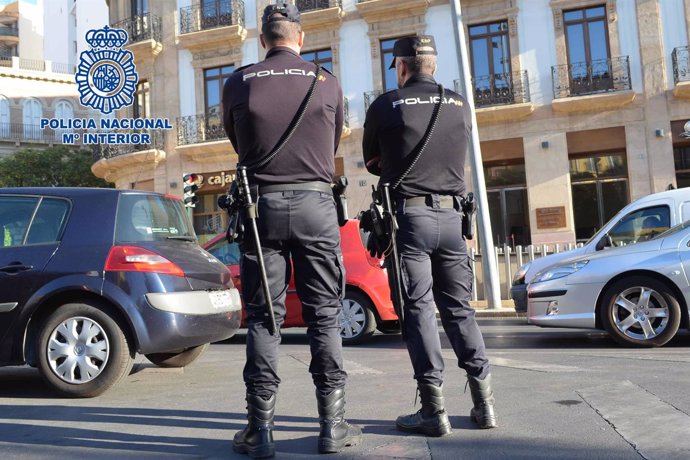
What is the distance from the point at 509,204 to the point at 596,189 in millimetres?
2602

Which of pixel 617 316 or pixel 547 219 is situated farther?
pixel 547 219

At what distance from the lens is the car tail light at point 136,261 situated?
4.90 meters

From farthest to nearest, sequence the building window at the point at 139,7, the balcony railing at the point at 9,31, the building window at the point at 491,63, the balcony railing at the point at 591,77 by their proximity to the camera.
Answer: the balcony railing at the point at 9,31, the building window at the point at 139,7, the building window at the point at 491,63, the balcony railing at the point at 591,77

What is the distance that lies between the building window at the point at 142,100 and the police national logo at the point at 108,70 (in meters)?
0.20

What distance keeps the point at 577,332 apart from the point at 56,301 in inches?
253

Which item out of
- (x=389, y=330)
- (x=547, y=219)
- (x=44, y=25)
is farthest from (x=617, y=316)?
(x=44, y=25)

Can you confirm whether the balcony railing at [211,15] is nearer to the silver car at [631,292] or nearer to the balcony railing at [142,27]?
the balcony railing at [142,27]

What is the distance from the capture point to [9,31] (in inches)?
2258

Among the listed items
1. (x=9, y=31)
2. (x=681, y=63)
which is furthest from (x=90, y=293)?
(x=9, y=31)

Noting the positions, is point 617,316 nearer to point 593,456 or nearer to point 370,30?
point 593,456

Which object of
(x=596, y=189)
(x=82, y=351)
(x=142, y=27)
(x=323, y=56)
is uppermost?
(x=142, y=27)

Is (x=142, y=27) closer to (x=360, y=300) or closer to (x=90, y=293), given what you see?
(x=360, y=300)

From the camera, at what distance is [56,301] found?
16.3 ft

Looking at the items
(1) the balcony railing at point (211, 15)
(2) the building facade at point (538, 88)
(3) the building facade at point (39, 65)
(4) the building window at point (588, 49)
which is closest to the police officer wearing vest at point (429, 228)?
(2) the building facade at point (538, 88)
